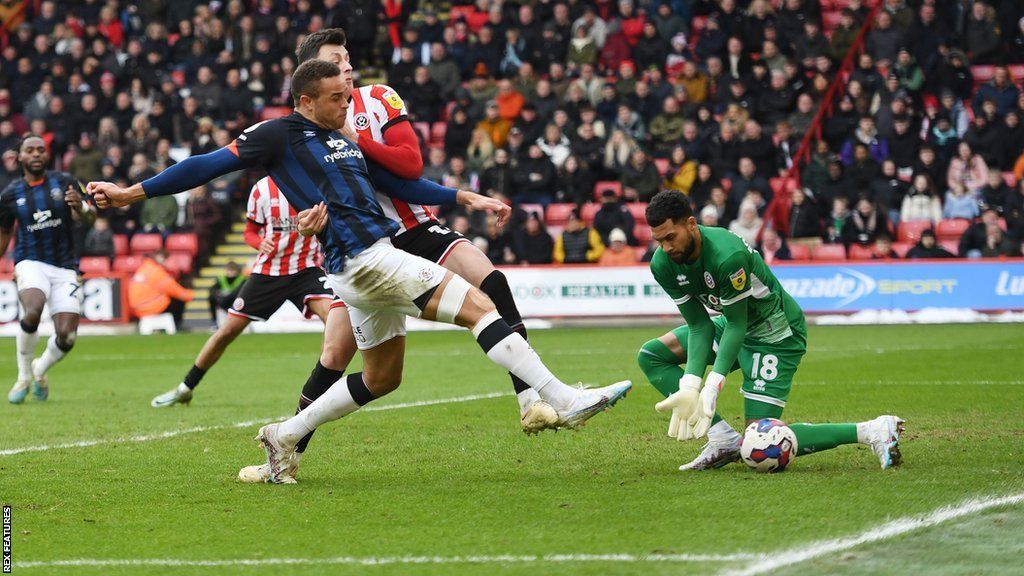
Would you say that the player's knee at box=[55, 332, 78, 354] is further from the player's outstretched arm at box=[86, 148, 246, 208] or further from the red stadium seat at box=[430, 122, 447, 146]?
the red stadium seat at box=[430, 122, 447, 146]

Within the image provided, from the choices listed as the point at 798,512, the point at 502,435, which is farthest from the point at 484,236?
the point at 798,512

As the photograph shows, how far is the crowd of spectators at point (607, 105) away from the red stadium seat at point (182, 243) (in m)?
0.36

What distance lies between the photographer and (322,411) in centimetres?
754

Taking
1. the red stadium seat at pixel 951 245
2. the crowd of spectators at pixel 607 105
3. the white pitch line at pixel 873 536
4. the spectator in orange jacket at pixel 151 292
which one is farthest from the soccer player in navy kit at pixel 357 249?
the spectator in orange jacket at pixel 151 292

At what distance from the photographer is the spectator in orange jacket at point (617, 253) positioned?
74.9ft

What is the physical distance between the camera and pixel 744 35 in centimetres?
2545

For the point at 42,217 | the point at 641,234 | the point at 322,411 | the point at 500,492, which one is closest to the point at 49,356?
the point at 42,217

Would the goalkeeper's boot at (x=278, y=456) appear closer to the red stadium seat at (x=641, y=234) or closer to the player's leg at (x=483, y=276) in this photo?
the player's leg at (x=483, y=276)

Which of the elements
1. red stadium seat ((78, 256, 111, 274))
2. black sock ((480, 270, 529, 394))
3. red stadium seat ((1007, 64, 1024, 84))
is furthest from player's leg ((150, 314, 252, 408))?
red stadium seat ((1007, 64, 1024, 84))

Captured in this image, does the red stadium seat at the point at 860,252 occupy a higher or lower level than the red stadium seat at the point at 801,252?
higher

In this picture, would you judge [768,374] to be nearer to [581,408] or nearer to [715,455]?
[715,455]

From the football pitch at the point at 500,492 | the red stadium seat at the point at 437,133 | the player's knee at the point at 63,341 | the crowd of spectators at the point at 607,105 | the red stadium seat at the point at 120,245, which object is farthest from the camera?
the red stadium seat at the point at 437,133

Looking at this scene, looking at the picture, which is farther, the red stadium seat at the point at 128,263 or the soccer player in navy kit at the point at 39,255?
the red stadium seat at the point at 128,263

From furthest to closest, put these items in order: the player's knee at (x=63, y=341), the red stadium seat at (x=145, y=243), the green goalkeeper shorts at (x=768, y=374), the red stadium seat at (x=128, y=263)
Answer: the red stadium seat at (x=145, y=243), the red stadium seat at (x=128, y=263), the player's knee at (x=63, y=341), the green goalkeeper shorts at (x=768, y=374)
